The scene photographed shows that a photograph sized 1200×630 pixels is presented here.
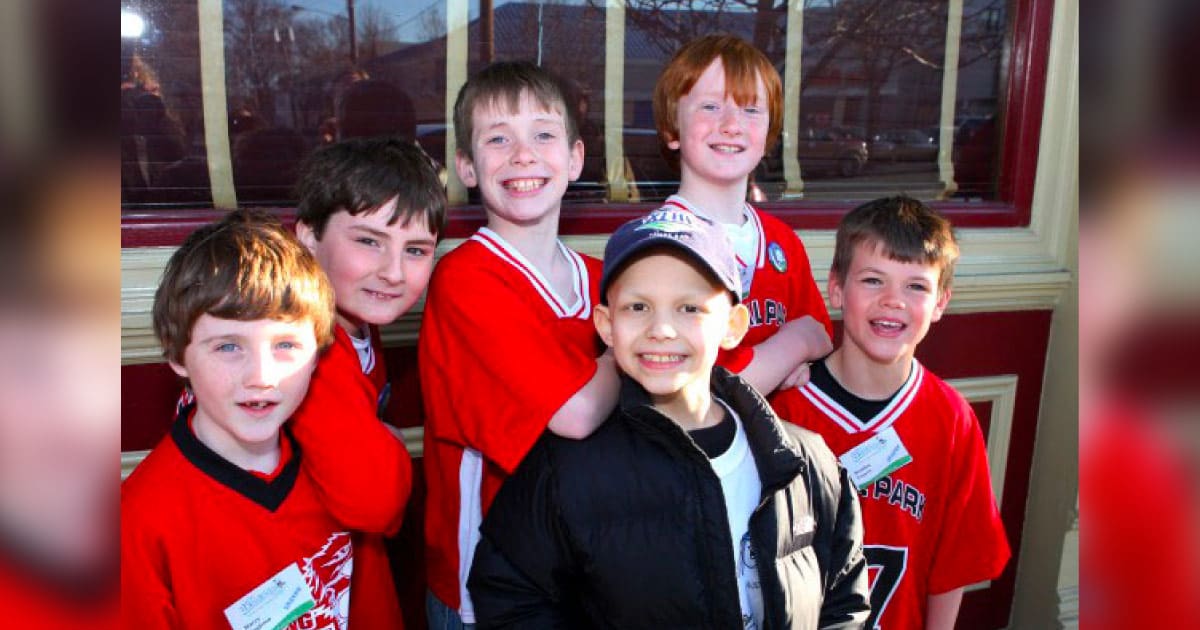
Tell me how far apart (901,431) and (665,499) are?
0.74 m

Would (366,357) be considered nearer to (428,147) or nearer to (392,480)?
(392,480)

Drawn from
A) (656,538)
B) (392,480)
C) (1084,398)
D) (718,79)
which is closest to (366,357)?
(392,480)

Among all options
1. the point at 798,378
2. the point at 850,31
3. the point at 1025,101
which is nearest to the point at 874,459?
the point at 798,378

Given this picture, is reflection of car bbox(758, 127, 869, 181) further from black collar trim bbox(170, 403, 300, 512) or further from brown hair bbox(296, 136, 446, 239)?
black collar trim bbox(170, 403, 300, 512)

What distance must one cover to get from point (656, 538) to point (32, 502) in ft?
3.69

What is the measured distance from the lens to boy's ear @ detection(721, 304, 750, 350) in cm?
167

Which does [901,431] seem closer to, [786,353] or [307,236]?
[786,353]

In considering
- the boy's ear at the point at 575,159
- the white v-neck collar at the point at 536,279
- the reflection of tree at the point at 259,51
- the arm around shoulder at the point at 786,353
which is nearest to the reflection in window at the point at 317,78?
the reflection of tree at the point at 259,51

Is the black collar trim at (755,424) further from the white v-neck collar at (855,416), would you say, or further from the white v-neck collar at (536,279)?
the white v-neck collar at (855,416)

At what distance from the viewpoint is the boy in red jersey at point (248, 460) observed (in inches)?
58.4

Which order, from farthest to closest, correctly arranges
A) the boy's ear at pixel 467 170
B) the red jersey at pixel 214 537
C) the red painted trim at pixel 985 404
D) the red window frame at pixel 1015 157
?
1. the red window frame at pixel 1015 157
2. the red painted trim at pixel 985 404
3. the boy's ear at pixel 467 170
4. the red jersey at pixel 214 537

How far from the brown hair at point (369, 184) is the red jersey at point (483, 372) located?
4.9 inches

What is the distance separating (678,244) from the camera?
1531 mm

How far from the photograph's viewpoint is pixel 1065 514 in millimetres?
3102
